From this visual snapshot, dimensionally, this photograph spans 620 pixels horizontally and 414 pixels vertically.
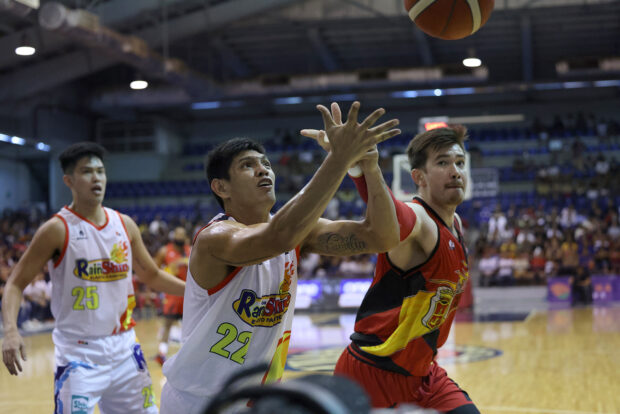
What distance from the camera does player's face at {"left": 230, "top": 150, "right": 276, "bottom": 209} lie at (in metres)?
2.88

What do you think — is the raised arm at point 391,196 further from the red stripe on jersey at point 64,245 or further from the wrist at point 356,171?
the red stripe on jersey at point 64,245

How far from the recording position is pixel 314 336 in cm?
1155

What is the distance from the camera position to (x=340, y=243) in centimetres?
305

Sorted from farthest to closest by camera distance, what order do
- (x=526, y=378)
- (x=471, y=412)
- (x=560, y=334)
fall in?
(x=560, y=334)
(x=526, y=378)
(x=471, y=412)

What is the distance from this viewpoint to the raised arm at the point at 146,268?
13.8 feet

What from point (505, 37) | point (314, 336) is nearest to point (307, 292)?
point (314, 336)

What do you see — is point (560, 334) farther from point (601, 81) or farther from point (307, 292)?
point (601, 81)

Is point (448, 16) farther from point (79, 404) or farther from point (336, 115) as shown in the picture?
point (79, 404)

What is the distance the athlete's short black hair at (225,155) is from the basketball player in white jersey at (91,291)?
1323 mm

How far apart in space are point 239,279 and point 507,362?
688 centimetres

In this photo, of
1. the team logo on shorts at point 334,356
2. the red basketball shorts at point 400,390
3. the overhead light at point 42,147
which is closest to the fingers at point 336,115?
the red basketball shorts at point 400,390

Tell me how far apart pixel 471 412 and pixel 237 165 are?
1.50 metres

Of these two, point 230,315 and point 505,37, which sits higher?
point 505,37

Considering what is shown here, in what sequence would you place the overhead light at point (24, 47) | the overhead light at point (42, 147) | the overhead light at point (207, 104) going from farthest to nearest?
the overhead light at point (42, 147), the overhead light at point (207, 104), the overhead light at point (24, 47)
